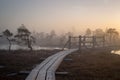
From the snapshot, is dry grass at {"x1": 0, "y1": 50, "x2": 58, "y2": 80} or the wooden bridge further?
the wooden bridge

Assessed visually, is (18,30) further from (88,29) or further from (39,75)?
(88,29)

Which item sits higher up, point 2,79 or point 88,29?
point 88,29

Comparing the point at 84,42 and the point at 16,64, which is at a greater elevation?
the point at 84,42

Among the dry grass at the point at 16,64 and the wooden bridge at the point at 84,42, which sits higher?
the wooden bridge at the point at 84,42

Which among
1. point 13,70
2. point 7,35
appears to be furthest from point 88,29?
point 13,70

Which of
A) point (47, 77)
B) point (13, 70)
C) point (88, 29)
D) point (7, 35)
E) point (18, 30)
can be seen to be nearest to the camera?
point (47, 77)

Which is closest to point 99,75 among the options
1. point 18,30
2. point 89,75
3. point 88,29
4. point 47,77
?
point 89,75

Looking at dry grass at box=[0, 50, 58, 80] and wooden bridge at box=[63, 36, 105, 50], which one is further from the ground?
wooden bridge at box=[63, 36, 105, 50]

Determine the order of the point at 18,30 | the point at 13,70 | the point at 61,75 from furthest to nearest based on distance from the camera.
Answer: the point at 18,30, the point at 13,70, the point at 61,75

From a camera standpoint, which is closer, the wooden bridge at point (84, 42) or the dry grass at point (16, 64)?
the dry grass at point (16, 64)

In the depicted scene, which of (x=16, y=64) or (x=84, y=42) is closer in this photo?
(x=16, y=64)

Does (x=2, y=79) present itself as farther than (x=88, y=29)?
No

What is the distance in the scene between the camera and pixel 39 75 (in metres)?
14.2

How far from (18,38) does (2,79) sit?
111ft
